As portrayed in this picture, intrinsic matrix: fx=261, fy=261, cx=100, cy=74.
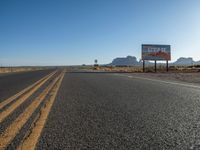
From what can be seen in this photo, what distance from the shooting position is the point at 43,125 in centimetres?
432

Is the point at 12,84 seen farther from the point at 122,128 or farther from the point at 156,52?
the point at 156,52

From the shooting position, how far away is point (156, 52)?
49.7m

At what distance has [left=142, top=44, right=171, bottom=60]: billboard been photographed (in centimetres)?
4931

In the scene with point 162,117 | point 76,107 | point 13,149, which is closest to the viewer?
point 13,149

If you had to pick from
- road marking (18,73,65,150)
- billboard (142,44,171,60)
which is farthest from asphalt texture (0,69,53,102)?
billboard (142,44,171,60)

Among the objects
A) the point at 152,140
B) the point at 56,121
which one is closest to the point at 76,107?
the point at 56,121

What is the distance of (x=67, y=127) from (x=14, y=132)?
0.83 metres

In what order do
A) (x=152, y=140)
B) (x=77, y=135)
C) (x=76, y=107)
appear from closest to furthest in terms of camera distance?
(x=152, y=140) < (x=77, y=135) < (x=76, y=107)

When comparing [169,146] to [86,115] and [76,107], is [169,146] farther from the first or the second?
[76,107]

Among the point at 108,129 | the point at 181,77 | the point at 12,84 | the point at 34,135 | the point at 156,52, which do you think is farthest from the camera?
the point at 156,52

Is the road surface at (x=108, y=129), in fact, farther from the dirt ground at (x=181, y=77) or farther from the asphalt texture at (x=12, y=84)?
the dirt ground at (x=181, y=77)

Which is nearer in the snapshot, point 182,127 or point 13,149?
point 13,149

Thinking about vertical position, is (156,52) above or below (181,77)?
above

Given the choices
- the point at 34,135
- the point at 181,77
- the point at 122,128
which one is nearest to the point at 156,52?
the point at 181,77
